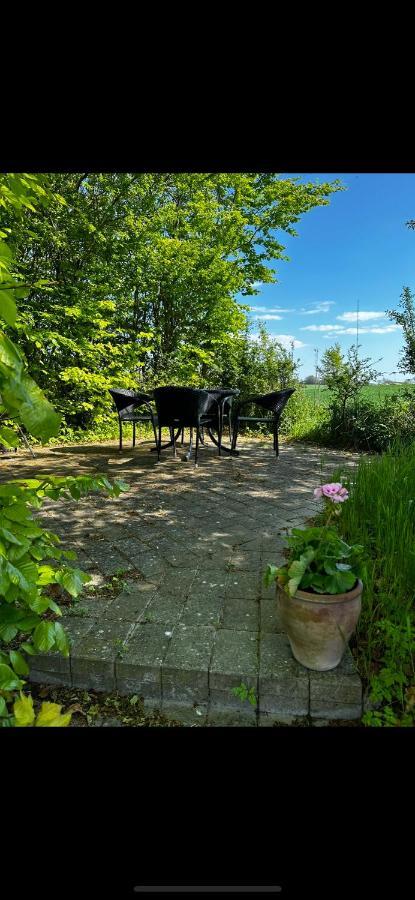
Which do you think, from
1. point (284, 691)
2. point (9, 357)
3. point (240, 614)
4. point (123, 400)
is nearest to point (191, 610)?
point (240, 614)

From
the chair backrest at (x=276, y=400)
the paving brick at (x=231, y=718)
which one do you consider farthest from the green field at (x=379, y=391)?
the paving brick at (x=231, y=718)

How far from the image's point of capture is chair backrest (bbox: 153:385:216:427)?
4574 millimetres

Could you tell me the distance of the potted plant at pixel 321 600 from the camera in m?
1.49

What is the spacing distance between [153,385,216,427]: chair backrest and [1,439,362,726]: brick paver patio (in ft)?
3.09

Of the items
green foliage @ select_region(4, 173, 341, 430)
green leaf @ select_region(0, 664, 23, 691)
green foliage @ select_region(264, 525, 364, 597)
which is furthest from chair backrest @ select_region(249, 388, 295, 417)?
green leaf @ select_region(0, 664, 23, 691)

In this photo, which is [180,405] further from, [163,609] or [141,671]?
[141,671]

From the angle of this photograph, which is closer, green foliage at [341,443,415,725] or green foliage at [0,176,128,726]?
green foliage at [0,176,128,726]

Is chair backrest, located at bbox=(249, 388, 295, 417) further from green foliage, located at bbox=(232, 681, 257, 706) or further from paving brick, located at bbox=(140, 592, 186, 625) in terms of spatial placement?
green foliage, located at bbox=(232, 681, 257, 706)

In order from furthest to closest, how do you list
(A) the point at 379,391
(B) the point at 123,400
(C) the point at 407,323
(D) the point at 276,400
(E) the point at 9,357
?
(A) the point at 379,391 → (C) the point at 407,323 → (D) the point at 276,400 → (B) the point at 123,400 → (E) the point at 9,357

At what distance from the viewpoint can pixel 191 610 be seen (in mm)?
1992

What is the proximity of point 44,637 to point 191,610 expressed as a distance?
985 millimetres

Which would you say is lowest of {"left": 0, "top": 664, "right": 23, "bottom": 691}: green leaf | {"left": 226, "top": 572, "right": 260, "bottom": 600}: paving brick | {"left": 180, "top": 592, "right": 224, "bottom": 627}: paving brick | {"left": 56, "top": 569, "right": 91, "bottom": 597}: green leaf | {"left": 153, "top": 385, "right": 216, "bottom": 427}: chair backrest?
{"left": 180, "top": 592, "right": 224, "bottom": 627}: paving brick
